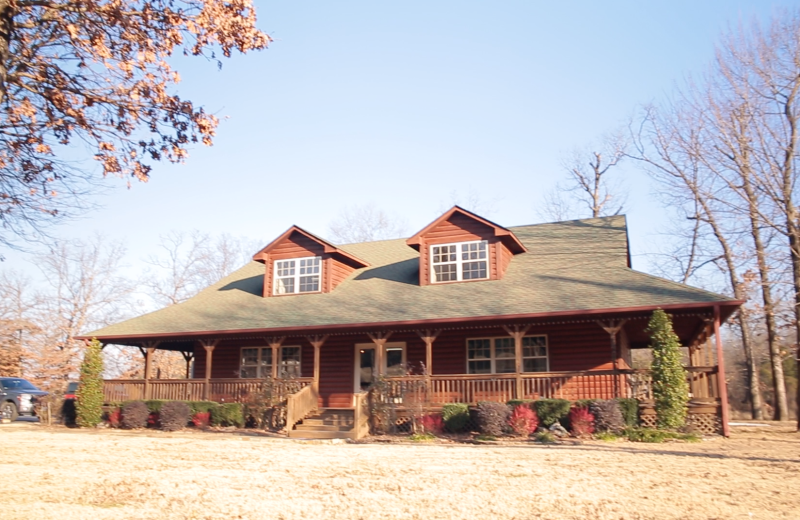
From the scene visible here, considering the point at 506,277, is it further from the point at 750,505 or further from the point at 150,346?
the point at 750,505

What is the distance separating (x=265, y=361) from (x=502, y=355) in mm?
8480

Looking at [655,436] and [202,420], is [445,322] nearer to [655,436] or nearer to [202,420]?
[655,436]

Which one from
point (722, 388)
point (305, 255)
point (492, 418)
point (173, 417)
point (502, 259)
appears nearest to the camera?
point (722, 388)

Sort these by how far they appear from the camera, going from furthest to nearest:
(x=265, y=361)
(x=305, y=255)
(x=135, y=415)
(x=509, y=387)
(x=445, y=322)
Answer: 1. (x=305, y=255)
2. (x=265, y=361)
3. (x=135, y=415)
4. (x=509, y=387)
5. (x=445, y=322)

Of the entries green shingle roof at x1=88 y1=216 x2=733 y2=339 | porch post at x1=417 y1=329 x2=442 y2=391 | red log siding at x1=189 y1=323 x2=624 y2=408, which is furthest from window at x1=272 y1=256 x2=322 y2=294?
porch post at x1=417 y1=329 x2=442 y2=391

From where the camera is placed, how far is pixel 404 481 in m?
9.52

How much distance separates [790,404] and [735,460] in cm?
2785

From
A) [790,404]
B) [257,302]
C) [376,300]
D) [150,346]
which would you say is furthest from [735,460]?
[790,404]

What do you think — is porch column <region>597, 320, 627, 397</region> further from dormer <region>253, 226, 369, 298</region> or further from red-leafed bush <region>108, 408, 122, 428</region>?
red-leafed bush <region>108, 408, 122, 428</region>

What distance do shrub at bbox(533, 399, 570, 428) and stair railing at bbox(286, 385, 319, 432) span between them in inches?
266

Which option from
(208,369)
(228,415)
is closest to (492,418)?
(228,415)

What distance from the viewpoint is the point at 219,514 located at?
762 centimetres

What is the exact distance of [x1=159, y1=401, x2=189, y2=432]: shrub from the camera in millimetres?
19734

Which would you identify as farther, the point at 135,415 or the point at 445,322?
the point at 135,415
